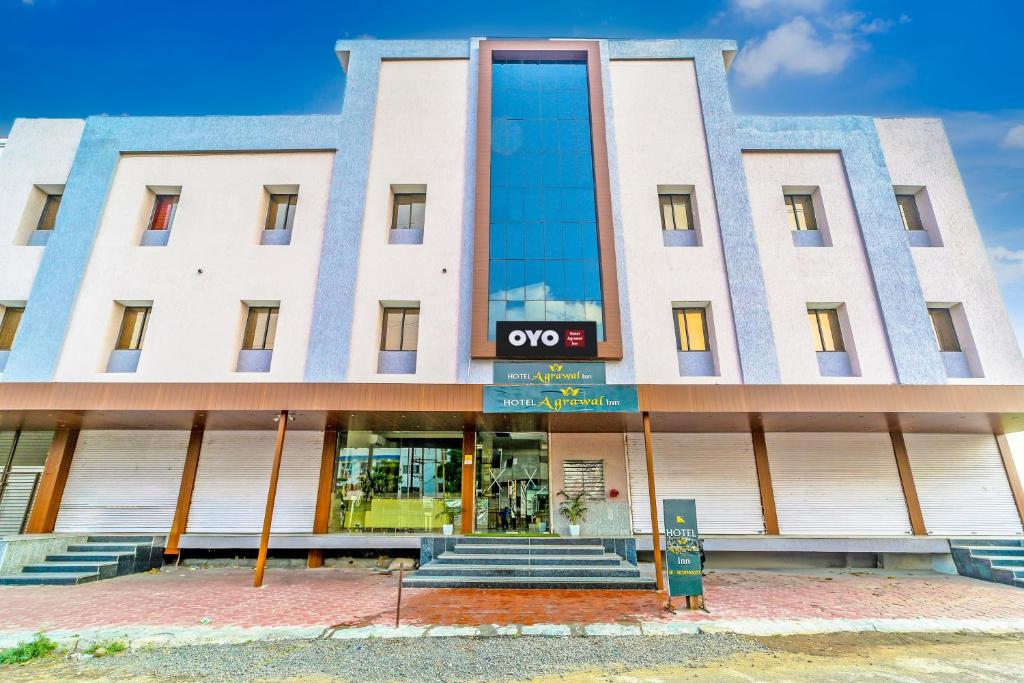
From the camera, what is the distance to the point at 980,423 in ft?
42.4

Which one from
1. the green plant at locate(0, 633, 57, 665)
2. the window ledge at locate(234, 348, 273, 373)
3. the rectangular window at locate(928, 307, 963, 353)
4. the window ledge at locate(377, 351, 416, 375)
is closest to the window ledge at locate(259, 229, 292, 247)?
the window ledge at locate(234, 348, 273, 373)

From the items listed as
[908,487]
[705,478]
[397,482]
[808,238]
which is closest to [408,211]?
[397,482]

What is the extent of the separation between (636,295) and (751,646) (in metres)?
9.61

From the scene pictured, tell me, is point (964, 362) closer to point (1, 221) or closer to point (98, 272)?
point (98, 272)

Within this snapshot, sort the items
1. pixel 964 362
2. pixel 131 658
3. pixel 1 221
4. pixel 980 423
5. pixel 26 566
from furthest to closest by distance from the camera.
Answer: pixel 1 221 < pixel 964 362 < pixel 980 423 < pixel 26 566 < pixel 131 658

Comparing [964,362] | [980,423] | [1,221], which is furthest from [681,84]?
[1,221]

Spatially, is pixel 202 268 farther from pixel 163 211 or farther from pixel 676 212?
pixel 676 212

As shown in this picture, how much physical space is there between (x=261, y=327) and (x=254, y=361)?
3.63ft

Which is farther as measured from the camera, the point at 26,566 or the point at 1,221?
the point at 1,221

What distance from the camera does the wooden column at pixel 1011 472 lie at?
13.5 m

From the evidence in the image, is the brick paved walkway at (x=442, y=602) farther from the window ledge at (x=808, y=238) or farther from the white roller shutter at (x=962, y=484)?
the window ledge at (x=808, y=238)

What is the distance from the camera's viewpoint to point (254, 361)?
13.9 meters

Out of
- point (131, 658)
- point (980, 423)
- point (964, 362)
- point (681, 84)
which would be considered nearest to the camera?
point (131, 658)

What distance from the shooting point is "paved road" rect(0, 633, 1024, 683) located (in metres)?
5.52
